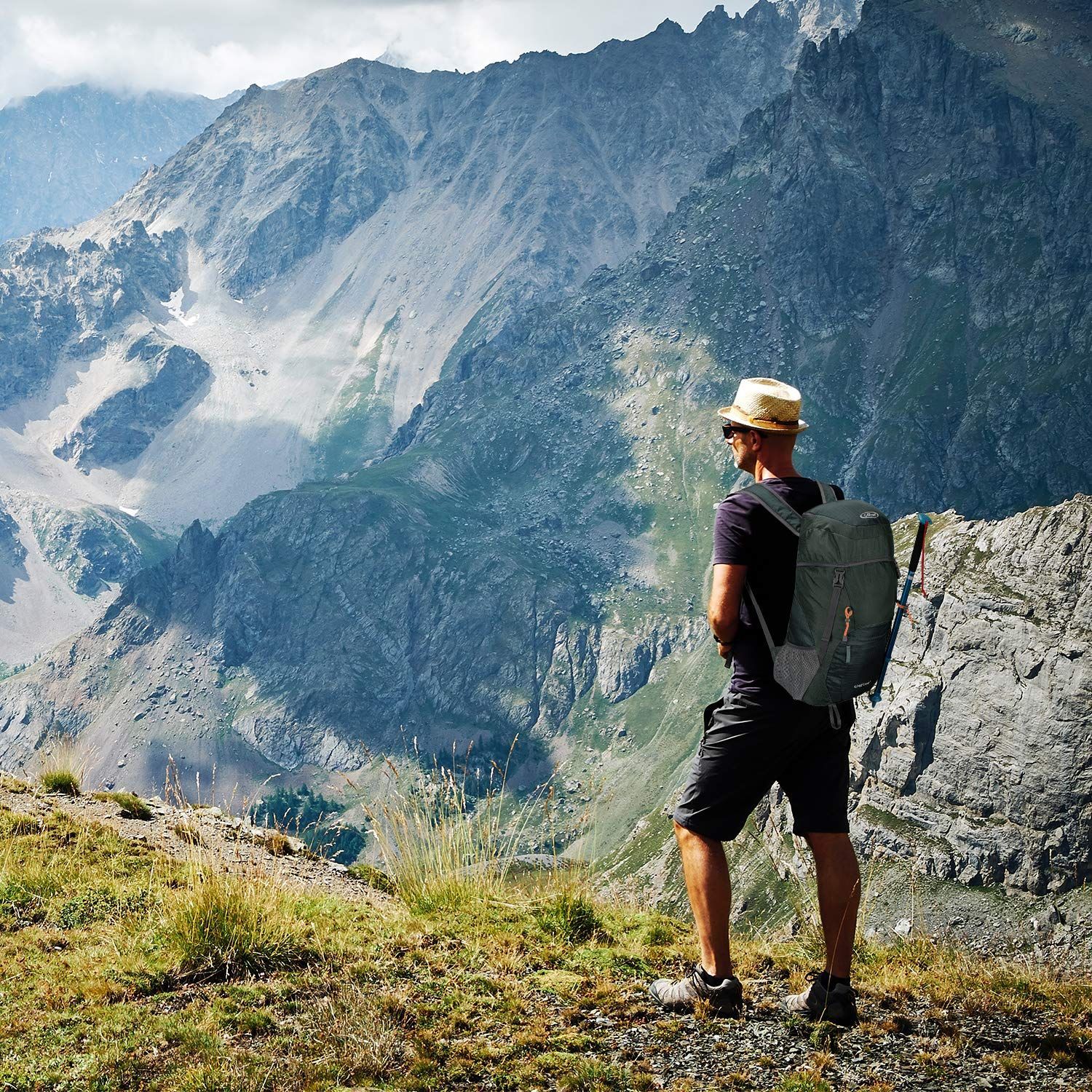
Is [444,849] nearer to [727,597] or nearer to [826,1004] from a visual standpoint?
[826,1004]

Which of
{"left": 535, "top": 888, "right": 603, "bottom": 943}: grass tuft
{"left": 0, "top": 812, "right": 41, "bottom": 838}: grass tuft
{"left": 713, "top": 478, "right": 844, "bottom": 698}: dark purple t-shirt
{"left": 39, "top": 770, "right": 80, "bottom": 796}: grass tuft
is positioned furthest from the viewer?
{"left": 39, "top": 770, "right": 80, "bottom": 796}: grass tuft

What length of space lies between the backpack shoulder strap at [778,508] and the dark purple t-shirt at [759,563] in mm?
28

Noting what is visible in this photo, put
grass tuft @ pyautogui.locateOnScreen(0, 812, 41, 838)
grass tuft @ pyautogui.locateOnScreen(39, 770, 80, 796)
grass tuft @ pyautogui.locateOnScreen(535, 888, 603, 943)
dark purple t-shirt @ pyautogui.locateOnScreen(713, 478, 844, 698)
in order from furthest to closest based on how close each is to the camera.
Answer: grass tuft @ pyautogui.locateOnScreen(39, 770, 80, 796), grass tuft @ pyautogui.locateOnScreen(0, 812, 41, 838), grass tuft @ pyautogui.locateOnScreen(535, 888, 603, 943), dark purple t-shirt @ pyautogui.locateOnScreen(713, 478, 844, 698)

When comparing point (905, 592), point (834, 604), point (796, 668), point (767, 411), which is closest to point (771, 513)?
point (834, 604)

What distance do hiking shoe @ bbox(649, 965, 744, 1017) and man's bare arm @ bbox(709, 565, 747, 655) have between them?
264 centimetres

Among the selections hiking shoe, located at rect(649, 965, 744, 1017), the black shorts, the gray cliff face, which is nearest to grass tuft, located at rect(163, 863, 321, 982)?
hiking shoe, located at rect(649, 965, 744, 1017)

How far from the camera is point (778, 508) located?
6.90 meters

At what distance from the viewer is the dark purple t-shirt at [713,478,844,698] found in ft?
22.6

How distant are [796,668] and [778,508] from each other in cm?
112


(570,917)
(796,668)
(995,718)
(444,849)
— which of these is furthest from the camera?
(995,718)

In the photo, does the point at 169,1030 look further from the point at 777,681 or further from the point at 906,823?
the point at 906,823

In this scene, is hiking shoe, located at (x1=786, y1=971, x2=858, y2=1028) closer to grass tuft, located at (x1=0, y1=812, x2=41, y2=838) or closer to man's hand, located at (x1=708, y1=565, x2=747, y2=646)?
man's hand, located at (x1=708, y1=565, x2=747, y2=646)

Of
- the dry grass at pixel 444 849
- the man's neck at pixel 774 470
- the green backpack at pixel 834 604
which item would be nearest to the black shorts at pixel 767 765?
the green backpack at pixel 834 604

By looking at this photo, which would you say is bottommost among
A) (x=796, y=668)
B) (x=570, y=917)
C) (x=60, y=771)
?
(x=60, y=771)
